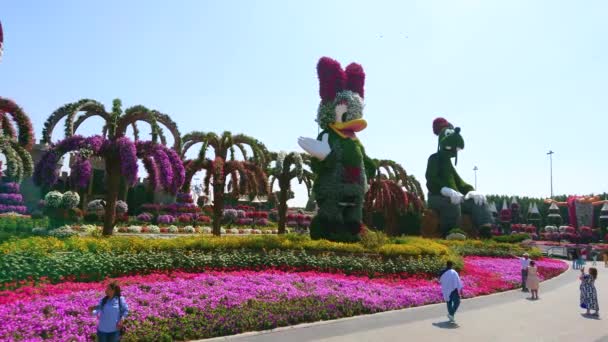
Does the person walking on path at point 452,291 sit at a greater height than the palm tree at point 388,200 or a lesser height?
lesser

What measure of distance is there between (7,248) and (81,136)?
3846mm

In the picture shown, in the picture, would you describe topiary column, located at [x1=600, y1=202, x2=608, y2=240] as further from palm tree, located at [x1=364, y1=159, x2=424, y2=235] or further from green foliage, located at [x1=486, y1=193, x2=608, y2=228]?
palm tree, located at [x1=364, y1=159, x2=424, y2=235]

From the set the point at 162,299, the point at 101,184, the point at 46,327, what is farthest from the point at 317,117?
the point at 101,184

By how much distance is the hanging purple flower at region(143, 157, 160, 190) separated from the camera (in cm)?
1232

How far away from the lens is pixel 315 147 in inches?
604

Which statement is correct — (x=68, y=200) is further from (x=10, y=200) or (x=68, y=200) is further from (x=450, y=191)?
(x=450, y=191)

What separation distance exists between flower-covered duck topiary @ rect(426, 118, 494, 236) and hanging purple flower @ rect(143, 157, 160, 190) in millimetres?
17876

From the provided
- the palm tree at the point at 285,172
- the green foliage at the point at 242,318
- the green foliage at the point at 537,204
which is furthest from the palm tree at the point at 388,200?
the green foliage at the point at 537,204

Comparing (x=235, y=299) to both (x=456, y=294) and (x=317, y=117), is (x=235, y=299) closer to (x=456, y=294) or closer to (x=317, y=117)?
(x=456, y=294)

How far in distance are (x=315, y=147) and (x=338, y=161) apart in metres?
0.89

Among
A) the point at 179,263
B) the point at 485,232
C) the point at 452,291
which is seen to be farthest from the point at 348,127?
the point at 485,232

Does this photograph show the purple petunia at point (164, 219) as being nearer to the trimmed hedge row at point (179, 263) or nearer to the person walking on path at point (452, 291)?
the trimmed hedge row at point (179, 263)

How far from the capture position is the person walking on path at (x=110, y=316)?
17.9 ft

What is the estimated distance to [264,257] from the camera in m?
12.2
